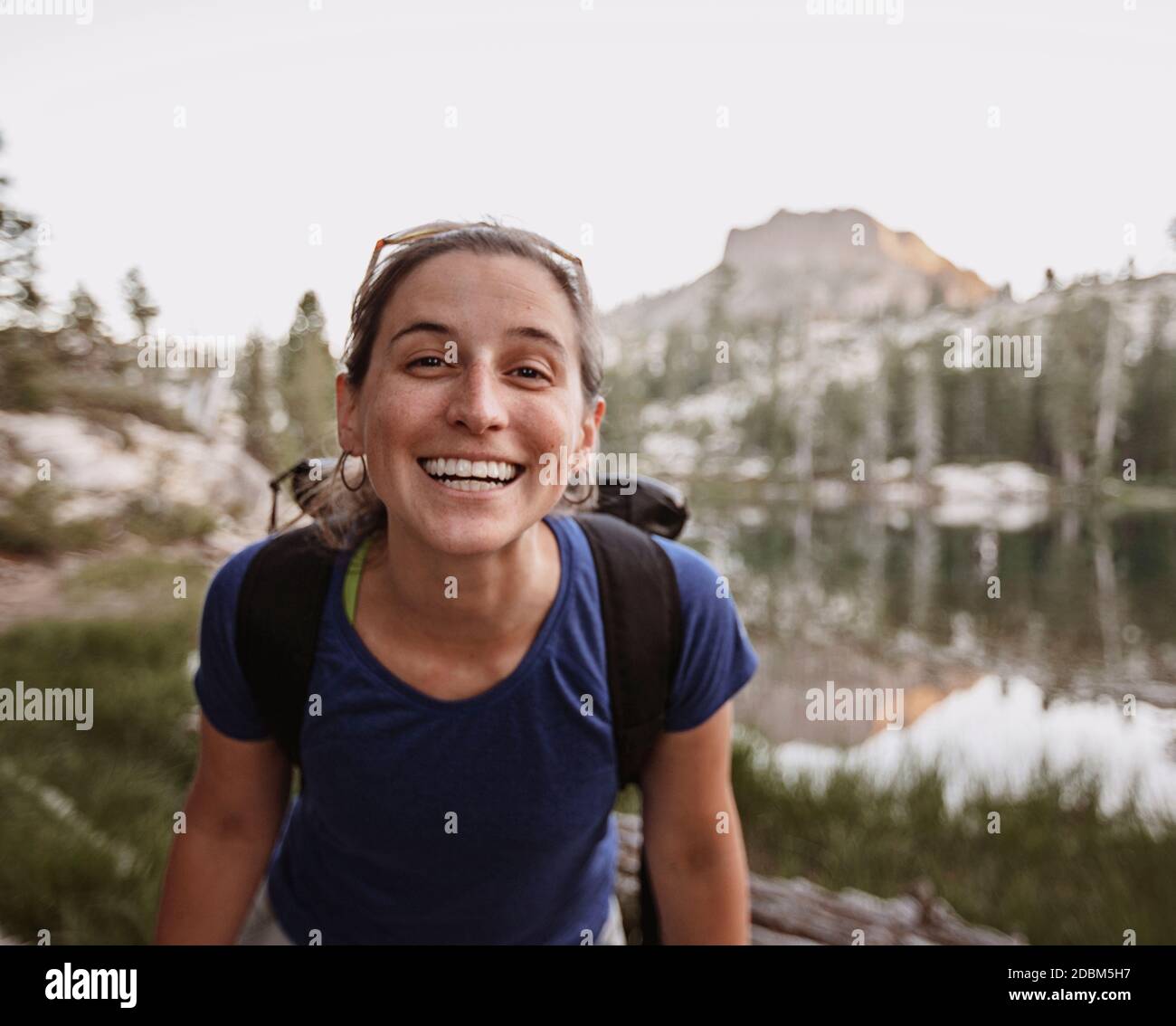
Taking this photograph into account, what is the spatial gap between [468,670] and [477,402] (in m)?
0.34

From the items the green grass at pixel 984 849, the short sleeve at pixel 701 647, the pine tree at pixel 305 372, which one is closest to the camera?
the short sleeve at pixel 701 647

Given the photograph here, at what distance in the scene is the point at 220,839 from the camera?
89 centimetres

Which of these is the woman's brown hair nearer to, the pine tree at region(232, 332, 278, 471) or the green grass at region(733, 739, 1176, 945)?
the green grass at region(733, 739, 1176, 945)

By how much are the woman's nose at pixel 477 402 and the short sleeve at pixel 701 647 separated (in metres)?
0.29

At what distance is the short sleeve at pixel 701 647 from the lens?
81cm

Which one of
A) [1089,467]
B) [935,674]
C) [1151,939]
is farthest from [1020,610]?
[1151,939]

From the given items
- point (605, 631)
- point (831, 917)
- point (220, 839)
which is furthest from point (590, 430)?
point (831, 917)

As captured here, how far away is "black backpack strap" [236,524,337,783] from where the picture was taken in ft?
2.58

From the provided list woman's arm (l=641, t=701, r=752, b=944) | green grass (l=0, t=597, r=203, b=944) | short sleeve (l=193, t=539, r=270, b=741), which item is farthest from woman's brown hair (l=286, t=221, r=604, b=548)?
green grass (l=0, t=597, r=203, b=944)

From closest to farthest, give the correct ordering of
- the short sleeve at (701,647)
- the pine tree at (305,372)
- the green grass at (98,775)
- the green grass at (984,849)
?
the short sleeve at (701,647), the green grass at (98,775), the green grass at (984,849), the pine tree at (305,372)

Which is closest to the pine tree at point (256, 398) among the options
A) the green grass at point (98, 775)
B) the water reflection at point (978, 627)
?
the green grass at point (98, 775)

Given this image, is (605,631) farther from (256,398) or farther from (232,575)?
(256,398)

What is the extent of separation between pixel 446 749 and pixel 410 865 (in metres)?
0.19

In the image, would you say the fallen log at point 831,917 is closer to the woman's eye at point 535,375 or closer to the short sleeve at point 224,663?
the short sleeve at point 224,663
